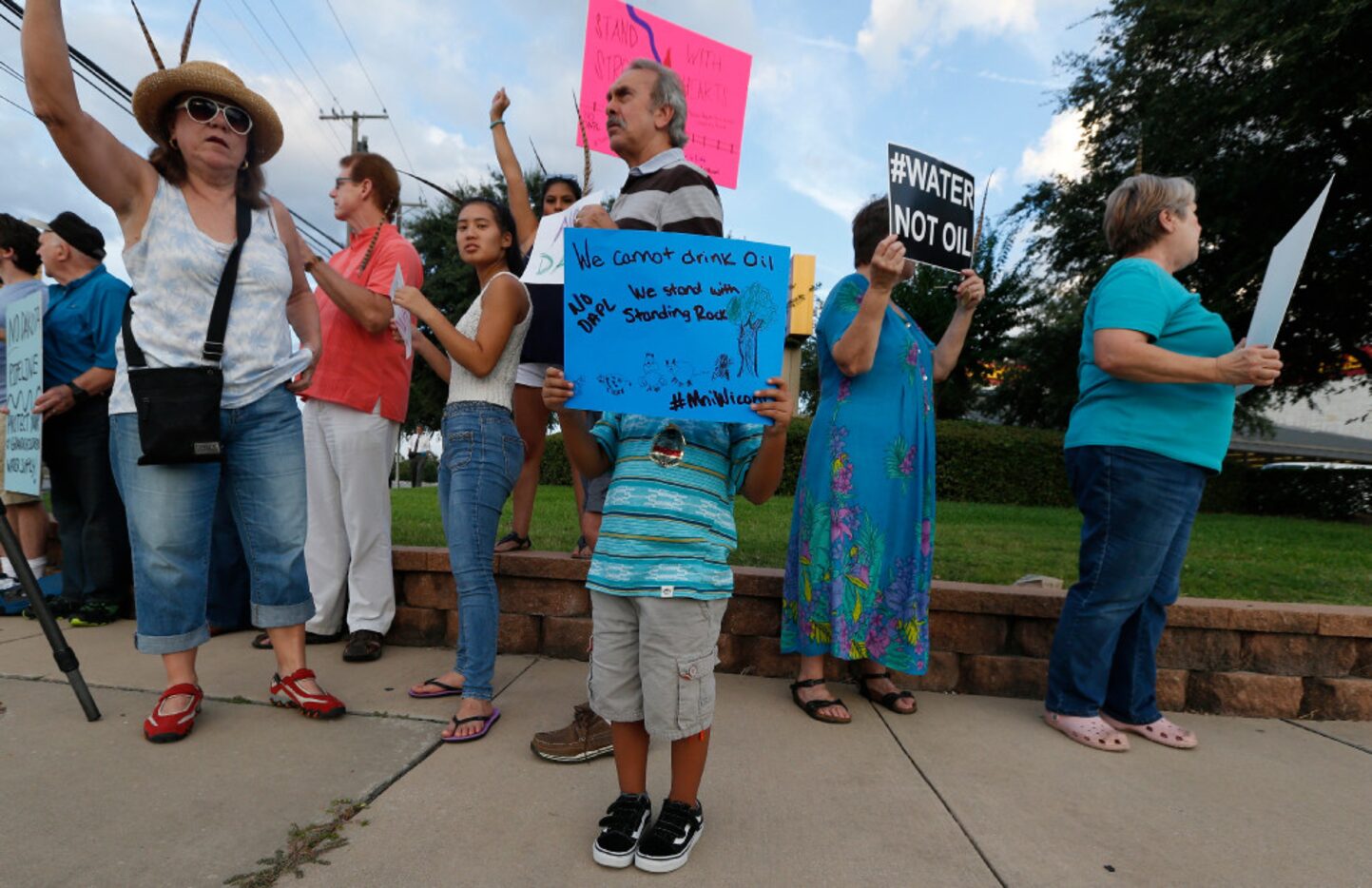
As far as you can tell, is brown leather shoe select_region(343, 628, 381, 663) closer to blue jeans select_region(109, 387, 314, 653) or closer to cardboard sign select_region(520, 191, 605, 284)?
blue jeans select_region(109, 387, 314, 653)

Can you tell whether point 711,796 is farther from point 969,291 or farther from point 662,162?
point 969,291

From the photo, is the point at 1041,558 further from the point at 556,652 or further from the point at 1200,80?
the point at 1200,80

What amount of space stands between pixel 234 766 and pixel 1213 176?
15018mm

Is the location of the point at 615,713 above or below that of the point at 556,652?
above

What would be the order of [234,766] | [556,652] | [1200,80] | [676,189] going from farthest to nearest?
[1200,80]
[556,652]
[234,766]
[676,189]

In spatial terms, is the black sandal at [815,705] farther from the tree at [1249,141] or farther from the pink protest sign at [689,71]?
the tree at [1249,141]

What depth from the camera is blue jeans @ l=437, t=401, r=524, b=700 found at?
2721mm

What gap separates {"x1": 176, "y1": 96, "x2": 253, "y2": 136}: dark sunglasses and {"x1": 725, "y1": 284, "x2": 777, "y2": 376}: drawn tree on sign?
6.11 feet

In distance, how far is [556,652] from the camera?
3555 mm

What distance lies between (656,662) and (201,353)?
1831 mm

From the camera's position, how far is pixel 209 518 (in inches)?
103

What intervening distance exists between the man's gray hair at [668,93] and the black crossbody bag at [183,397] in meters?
1.51

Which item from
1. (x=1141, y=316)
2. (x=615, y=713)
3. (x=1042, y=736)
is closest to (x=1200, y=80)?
(x=1141, y=316)

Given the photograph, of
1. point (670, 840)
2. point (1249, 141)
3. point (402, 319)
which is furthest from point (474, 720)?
point (1249, 141)
